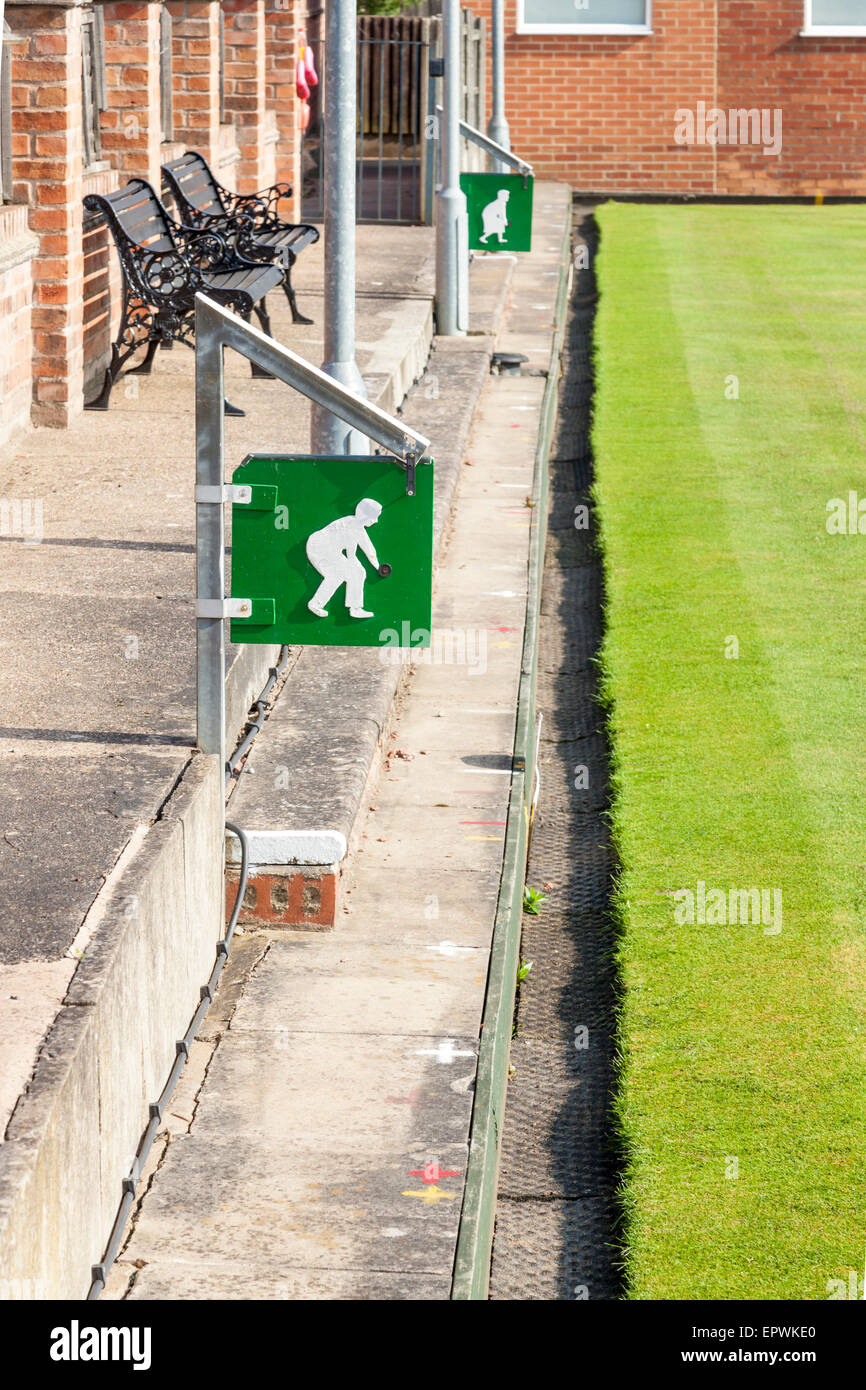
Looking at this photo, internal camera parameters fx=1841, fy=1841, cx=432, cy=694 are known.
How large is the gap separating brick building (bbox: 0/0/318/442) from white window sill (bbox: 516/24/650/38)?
47.6 ft

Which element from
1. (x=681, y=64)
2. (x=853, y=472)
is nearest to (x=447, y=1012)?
(x=853, y=472)

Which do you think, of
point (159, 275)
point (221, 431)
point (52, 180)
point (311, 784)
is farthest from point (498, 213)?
point (221, 431)

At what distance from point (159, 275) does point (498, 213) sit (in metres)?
4.89

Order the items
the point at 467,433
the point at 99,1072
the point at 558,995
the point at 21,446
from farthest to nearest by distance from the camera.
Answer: the point at 467,433
the point at 21,446
the point at 558,995
the point at 99,1072

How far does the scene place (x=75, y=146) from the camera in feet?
29.0

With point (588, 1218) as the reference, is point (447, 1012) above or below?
above

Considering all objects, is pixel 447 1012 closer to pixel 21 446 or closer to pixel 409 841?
pixel 409 841

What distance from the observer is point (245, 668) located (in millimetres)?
5824

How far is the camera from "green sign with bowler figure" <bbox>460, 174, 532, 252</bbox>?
14.1 metres

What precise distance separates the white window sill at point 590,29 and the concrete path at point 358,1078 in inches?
877

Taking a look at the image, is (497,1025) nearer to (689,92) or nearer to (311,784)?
(311,784)

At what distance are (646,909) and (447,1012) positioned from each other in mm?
1201

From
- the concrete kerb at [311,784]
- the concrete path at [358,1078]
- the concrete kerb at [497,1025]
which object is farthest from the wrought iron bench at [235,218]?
the concrete path at [358,1078]

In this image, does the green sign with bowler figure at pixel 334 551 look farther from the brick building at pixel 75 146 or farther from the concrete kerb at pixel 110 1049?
the brick building at pixel 75 146
